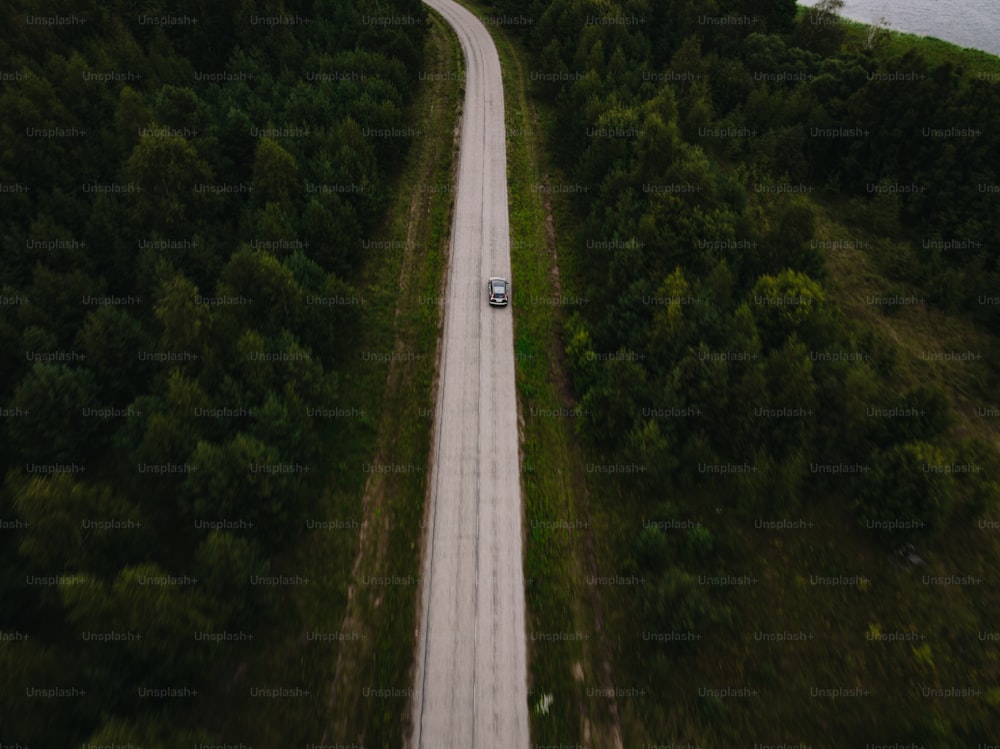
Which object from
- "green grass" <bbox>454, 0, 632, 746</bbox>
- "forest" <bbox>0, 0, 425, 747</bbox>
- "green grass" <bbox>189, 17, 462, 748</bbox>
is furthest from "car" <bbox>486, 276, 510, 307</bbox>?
"forest" <bbox>0, 0, 425, 747</bbox>

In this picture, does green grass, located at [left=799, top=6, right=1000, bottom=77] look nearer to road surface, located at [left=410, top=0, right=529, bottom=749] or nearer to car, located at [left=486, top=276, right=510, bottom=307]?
car, located at [left=486, top=276, right=510, bottom=307]

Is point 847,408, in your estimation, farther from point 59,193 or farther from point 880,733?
point 59,193

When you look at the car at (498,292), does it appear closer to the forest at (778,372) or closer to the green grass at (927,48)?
the forest at (778,372)

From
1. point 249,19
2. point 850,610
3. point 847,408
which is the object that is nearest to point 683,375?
point 847,408

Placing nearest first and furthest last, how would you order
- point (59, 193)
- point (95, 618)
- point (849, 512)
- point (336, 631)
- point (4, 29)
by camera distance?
point (95, 618) → point (336, 631) → point (849, 512) → point (59, 193) → point (4, 29)

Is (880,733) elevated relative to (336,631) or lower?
elevated

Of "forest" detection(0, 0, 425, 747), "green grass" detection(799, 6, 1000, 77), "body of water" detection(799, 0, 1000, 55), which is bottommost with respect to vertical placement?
"forest" detection(0, 0, 425, 747)

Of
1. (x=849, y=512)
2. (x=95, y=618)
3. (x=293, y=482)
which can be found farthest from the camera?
(x=849, y=512)

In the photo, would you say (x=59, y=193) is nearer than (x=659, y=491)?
No
